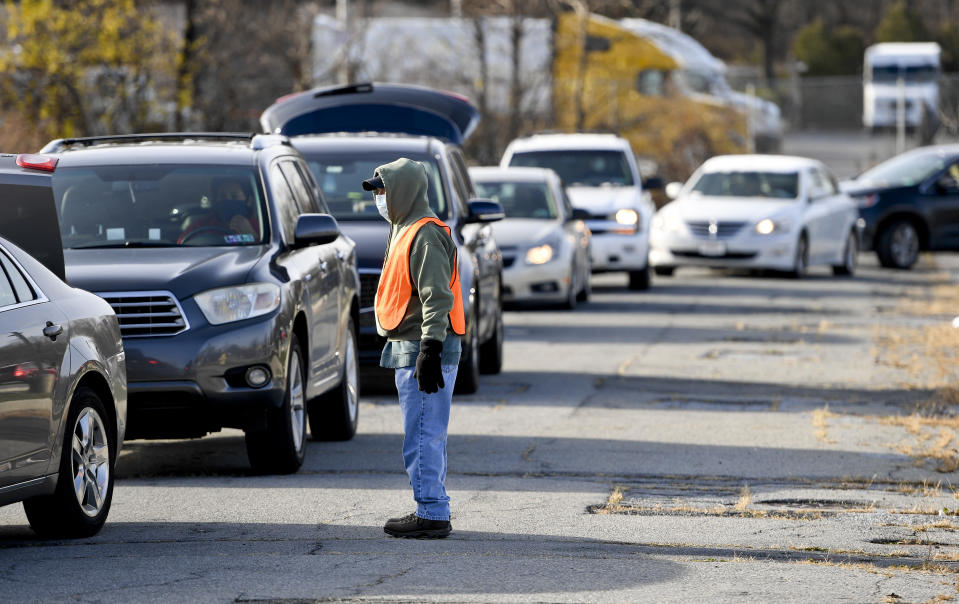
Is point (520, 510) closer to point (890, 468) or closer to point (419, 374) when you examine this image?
point (419, 374)

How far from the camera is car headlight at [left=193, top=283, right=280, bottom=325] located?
9.22 meters

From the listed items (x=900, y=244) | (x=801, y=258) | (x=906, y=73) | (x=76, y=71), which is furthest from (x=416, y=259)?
(x=906, y=73)

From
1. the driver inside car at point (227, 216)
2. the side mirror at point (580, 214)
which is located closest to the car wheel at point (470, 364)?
the driver inside car at point (227, 216)

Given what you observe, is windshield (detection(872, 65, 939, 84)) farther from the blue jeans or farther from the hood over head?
the blue jeans

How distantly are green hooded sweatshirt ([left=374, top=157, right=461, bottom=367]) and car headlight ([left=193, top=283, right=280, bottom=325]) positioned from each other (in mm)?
1722

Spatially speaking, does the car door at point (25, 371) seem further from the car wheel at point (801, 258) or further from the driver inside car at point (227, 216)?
the car wheel at point (801, 258)

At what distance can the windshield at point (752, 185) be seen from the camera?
2584cm

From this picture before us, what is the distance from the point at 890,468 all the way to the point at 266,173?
12.8ft

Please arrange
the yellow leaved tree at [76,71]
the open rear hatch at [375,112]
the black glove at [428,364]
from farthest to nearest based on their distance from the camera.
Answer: the yellow leaved tree at [76,71] → the open rear hatch at [375,112] → the black glove at [428,364]

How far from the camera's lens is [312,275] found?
10250mm

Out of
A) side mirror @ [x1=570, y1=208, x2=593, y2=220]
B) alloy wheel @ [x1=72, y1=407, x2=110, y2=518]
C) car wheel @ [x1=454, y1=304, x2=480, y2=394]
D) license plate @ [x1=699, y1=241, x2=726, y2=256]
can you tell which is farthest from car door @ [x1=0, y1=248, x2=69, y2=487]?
license plate @ [x1=699, y1=241, x2=726, y2=256]

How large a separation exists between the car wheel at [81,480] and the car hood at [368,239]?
4.98m

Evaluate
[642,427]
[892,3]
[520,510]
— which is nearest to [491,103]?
[642,427]

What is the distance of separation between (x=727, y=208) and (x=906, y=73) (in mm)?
42411
